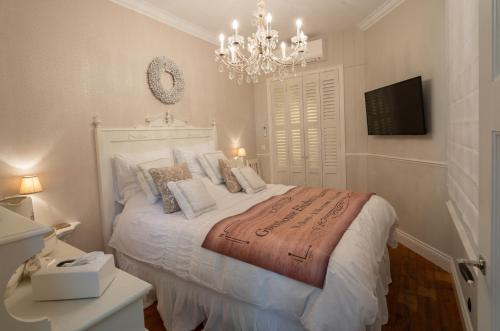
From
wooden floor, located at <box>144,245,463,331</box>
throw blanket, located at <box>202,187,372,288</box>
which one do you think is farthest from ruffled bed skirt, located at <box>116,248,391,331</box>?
throw blanket, located at <box>202,187,372,288</box>

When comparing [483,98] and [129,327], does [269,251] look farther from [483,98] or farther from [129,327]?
[483,98]

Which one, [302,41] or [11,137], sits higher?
[302,41]

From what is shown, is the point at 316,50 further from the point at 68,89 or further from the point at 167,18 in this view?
the point at 68,89

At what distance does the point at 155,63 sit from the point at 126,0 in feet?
2.16

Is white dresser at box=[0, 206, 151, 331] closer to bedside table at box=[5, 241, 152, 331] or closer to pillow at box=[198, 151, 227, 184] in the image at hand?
bedside table at box=[5, 241, 152, 331]

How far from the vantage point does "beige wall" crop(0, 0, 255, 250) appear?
2.06 m

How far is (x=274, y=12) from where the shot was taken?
11.0ft

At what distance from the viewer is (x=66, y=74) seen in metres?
2.36

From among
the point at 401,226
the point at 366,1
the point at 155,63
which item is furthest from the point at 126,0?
the point at 401,226

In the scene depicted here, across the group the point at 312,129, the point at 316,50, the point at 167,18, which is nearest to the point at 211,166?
the point at 167,18

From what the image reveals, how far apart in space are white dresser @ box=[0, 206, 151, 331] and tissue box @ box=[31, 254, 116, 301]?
22 millimetres

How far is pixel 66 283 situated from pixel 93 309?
15 cm

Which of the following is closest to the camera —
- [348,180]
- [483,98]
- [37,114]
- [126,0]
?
[483,98]

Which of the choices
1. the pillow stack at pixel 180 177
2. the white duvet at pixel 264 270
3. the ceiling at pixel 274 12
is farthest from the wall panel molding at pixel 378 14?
the pillow stack at pixel 180 177
